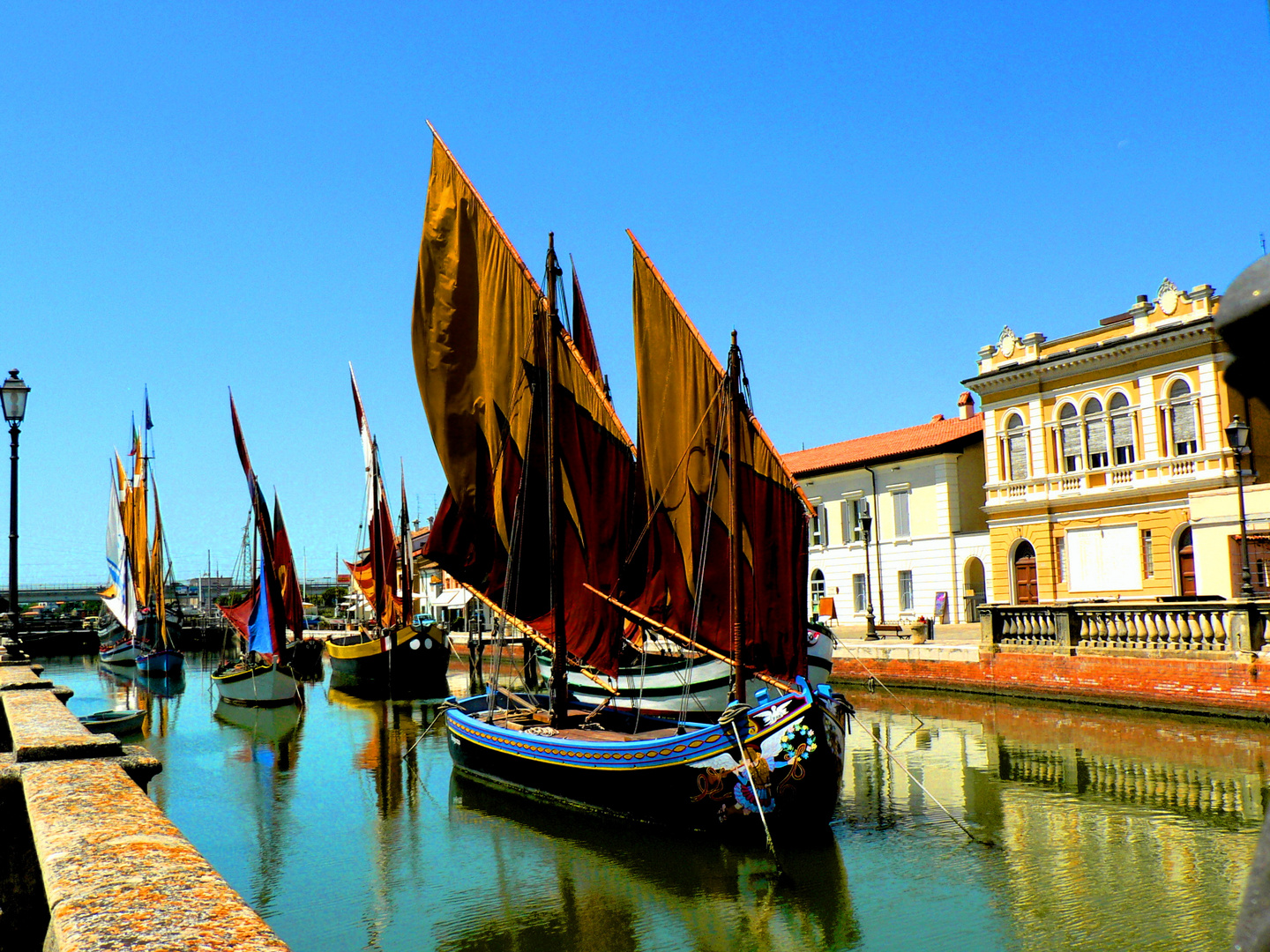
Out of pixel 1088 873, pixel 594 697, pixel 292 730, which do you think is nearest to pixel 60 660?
pixel 292 730

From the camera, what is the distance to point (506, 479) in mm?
18875

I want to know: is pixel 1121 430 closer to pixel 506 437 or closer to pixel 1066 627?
pixel 1066 627

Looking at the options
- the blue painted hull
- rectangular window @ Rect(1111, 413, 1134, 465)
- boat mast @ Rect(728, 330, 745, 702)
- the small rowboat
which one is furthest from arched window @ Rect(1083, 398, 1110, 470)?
the blue painted hull

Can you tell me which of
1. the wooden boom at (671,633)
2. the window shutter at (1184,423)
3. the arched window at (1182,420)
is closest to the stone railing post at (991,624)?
the arched window at (1182,420)

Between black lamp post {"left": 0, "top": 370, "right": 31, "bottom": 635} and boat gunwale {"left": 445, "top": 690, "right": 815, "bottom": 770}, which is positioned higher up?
black lamp post {"left": 0, "top": 370, "right": 31, "bottom": 635}

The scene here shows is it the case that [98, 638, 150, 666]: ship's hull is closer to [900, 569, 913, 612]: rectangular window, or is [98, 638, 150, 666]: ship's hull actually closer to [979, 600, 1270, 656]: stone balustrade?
[900, 569, 913, 612]: rectangular window

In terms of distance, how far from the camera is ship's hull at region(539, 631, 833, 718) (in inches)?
886

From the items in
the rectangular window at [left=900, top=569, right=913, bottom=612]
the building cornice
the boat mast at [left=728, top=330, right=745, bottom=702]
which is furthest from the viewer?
the rectangular window at [left=900, top=569, right=913, bottom=612]

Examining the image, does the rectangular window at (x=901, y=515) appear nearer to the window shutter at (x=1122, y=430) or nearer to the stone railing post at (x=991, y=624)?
the window shutter at (x=1122, y=430)

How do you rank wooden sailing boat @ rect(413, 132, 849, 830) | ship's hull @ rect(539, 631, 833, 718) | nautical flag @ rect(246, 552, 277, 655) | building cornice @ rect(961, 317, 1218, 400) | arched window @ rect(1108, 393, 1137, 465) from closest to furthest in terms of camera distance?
wooden sailing boat @ rect(413, 132, 849, 830), ship's hull @ rect(539, 631, 833, 718), building cornice @ rect(961, 317, 1218, 400), nautical flag @ rect(246, 552, 277, 655), arched window @ rect(1108, 393, 1137, 465)

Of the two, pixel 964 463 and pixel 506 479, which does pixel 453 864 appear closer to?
pixel 506 479

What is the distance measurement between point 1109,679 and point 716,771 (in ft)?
43.1

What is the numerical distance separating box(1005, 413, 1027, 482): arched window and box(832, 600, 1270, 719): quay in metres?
11.2

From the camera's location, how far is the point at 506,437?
1892cm
